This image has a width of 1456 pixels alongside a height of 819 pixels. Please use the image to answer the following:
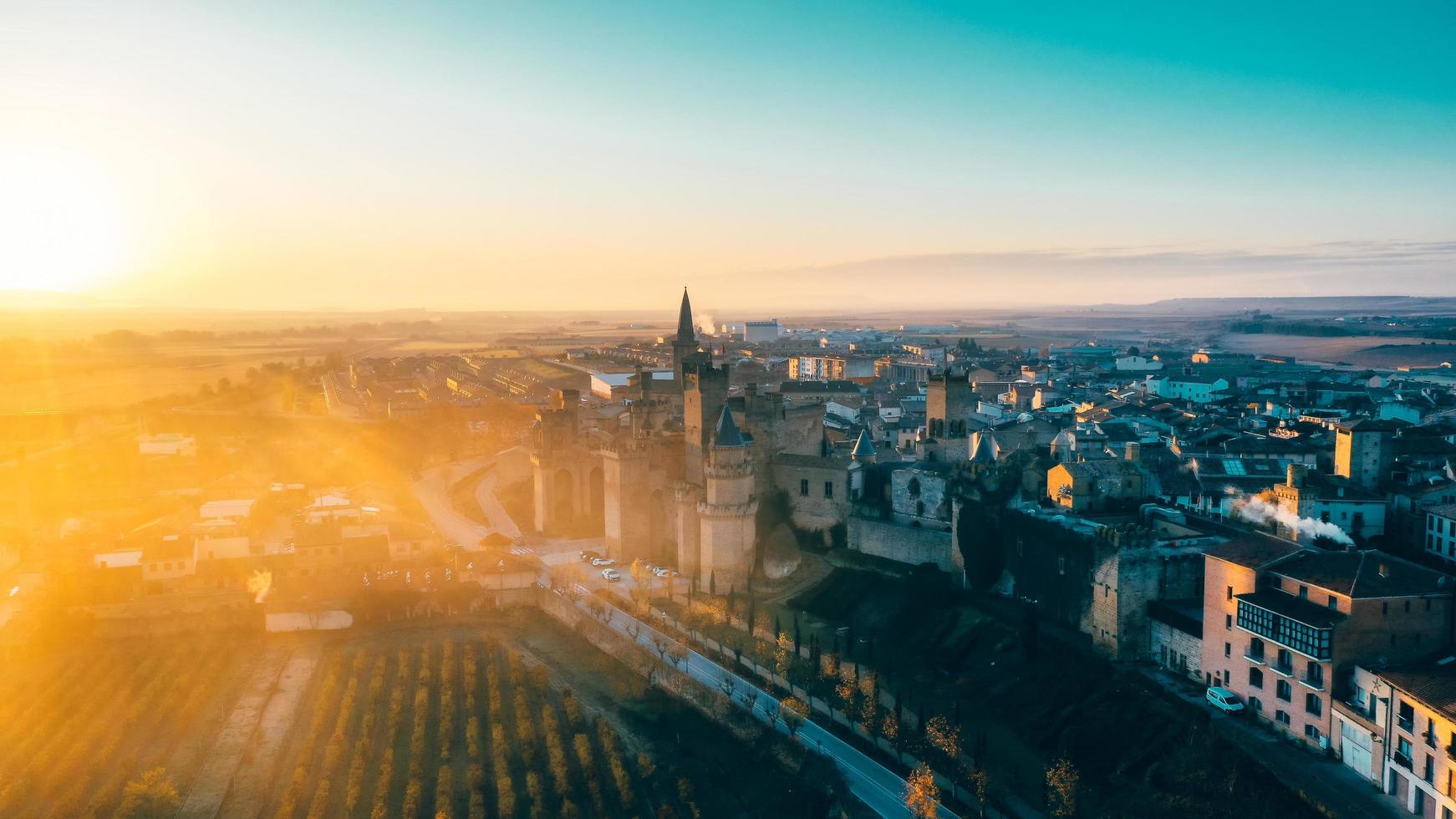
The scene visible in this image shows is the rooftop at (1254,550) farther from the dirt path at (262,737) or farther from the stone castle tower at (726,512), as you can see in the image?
the dirt path at (262,737)

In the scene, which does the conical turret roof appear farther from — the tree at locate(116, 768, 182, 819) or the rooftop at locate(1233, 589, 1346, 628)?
the tree at locate(116, 768, 182, 819)

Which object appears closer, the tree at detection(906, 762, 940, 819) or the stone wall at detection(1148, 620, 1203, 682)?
the tree at detection(906, 762, 940, 819)

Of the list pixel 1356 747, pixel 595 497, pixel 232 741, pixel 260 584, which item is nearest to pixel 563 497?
pixel 595 497

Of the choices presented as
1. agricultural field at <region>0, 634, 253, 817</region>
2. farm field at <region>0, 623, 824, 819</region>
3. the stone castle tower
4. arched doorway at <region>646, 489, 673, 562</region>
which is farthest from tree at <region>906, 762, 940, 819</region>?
arched doorway at <region>646, 489, 673, 562</region>

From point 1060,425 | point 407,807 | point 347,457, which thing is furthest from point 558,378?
point 407,807

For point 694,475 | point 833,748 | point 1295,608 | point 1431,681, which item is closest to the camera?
point 1431,681

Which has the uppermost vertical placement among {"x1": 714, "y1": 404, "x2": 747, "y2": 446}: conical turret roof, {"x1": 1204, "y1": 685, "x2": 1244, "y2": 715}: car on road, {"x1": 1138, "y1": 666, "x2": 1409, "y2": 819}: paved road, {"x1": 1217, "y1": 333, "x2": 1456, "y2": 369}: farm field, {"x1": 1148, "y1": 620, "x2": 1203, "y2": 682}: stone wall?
{"x1": 714, "y1": 404, "x2": 747, "y2": 446}: conical turret roof

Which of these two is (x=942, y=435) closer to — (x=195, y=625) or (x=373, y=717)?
(x=373, y=717)

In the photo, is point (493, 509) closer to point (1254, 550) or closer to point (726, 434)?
point (726, 434)
